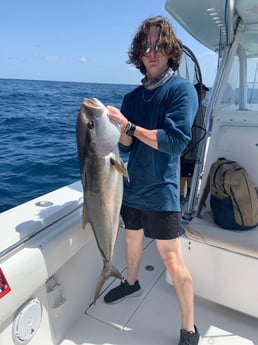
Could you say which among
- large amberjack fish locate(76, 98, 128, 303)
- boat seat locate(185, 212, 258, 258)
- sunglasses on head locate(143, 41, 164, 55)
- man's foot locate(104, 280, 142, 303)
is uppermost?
sunglasses on head locate(143, 41, 164, 55)

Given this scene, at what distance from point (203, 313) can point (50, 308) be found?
1.14m

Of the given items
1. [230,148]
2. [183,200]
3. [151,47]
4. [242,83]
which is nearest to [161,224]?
[151,47]

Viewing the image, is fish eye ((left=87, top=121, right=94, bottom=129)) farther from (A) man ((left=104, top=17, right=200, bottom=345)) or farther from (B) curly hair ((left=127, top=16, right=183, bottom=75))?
(B) curly hair ((left=127, top=16, right=183, bottom=75))

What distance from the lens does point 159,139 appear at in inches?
67.3

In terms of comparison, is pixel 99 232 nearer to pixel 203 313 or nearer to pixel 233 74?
pixel 203 313

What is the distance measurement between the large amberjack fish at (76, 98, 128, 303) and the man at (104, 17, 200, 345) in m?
0.15

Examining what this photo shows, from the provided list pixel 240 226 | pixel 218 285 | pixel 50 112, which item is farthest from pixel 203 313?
pixel 50 112

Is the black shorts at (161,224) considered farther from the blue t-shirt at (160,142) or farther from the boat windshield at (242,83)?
the boat windshield at (242,83)

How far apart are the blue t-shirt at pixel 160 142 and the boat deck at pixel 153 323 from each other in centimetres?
93

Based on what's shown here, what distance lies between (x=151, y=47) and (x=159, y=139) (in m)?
0.57

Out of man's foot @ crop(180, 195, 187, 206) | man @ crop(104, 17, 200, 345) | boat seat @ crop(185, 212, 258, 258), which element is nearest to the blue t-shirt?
man @ crop(104, 17, 200, 345)

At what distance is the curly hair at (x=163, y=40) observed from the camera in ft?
6.12

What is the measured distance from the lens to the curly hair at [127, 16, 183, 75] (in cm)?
186

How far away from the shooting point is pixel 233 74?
344 cm
